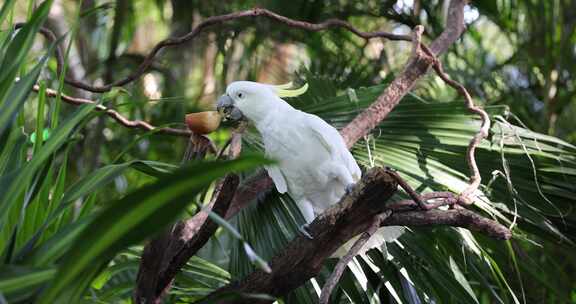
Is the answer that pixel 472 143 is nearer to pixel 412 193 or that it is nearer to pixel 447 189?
pixel 447 189

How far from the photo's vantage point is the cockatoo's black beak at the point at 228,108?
5.83 feet

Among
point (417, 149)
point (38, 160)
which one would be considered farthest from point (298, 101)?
point (38, 160)

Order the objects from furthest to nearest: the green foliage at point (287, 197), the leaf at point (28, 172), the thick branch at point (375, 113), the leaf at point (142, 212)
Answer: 1. the thick branch at point (375, 113)
2. the leaf at point (28, 172)
3. the green foliage at point (287, 197)
4. the leaf at point (142, 212)

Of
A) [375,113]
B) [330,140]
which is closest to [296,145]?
[330,140]

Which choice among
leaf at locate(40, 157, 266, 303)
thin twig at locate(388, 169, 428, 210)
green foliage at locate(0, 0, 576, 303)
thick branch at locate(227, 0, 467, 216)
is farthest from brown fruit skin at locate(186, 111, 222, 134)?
leaf at locate(40, 157, 266, 303)

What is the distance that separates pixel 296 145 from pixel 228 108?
189mm

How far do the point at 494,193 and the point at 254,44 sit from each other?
182 centimetres

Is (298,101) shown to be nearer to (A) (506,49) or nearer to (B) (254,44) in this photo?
(B) (254,44)

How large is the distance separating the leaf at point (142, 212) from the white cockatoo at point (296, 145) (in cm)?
84

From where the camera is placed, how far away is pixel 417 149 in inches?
77.5

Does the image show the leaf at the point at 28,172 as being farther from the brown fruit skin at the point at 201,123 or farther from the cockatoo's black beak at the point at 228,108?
the cockatoo's black beak at the point at 228,108

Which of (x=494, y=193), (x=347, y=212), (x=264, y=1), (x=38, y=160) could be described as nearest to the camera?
(x=38, y=160)

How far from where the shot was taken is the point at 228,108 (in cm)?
179

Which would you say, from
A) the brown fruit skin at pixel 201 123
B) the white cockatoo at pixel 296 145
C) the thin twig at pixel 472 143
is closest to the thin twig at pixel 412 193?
the thin twig at pixel 472 143
